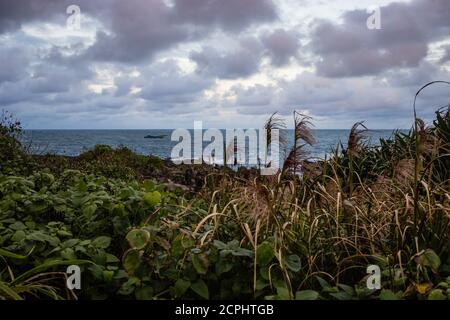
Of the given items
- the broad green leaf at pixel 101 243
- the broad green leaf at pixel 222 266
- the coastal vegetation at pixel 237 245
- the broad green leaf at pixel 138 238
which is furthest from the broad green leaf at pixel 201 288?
the broad green leaf at pixel 101 243

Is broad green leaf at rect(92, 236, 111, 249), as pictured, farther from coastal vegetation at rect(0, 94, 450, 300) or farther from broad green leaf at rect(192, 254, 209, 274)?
broad green leaf at rect(192, 254, 209, 274)

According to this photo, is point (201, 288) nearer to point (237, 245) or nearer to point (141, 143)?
point (237, 245)

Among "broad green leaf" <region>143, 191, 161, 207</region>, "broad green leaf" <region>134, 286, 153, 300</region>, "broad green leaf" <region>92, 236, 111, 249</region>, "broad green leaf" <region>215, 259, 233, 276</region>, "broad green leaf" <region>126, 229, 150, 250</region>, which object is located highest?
"broad green leaf" <region>143, 191, 161, 207</region>

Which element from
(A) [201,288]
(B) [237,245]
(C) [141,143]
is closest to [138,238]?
(A) [201,288]

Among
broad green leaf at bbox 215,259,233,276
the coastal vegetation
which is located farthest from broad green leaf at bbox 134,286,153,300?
broad green leaf at bbox 215,259,233,276

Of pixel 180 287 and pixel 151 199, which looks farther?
pixel 151 199

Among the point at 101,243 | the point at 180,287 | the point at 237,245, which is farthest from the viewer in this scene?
the point at 101,243

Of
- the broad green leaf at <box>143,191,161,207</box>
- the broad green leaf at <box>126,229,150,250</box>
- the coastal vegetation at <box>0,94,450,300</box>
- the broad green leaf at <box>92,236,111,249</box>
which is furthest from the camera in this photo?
the broad green leaf at <box>143,191,161,207</box>

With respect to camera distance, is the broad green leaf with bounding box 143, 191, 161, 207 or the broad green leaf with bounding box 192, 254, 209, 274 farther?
the broad green leaf with bounding box 143, 191, 161, 207

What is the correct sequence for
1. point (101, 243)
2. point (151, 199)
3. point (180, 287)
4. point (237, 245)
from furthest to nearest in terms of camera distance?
point (151, 199)
point (101, 243)
point (237, 245)
point (180, 287)

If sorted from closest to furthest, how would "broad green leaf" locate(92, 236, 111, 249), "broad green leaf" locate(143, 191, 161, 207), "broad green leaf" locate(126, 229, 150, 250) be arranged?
"broad green leaf" locate(126, 229, 150, 250) → "broad green leaf" locate(92, 236, 111, 249) → "broad green leaf" locate(143, 191, 161, 207)
